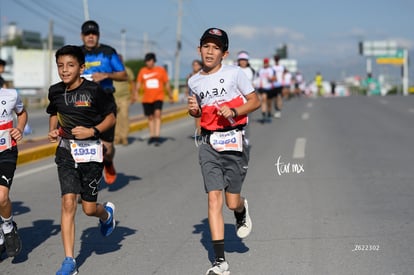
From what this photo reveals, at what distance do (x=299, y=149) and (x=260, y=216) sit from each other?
20.6ft

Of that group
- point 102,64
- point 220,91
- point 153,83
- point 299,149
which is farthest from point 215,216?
point 153,83

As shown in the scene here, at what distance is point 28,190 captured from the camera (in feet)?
30.9

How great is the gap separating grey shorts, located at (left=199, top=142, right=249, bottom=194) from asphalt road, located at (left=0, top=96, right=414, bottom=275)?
1.95 ft

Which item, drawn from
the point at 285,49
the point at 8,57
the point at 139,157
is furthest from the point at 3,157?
the point at 285,49

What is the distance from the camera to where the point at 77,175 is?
5.41m

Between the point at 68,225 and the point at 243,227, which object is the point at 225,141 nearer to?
the point at 243,227

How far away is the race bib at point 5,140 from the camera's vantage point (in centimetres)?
563

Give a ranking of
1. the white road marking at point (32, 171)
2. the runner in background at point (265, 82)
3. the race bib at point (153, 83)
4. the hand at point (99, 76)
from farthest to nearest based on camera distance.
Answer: the runner in background at point (265, 82) → the race bib at point (153, 83) → the white road marking at point (32, 171) → the hand at point (99, 76)

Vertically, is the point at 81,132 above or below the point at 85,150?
above

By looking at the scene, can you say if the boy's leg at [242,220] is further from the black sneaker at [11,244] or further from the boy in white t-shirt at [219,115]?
the black sneaker at [11,244]

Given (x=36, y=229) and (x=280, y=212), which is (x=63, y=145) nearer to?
(x=36, y=229)

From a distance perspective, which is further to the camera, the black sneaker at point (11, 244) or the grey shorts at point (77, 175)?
the black sneaker at point (11, 244)

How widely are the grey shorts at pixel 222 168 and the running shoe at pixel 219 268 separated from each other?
544mm

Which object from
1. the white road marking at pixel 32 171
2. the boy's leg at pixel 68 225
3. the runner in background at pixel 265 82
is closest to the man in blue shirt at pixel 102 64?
the white road marking at pixel 32 171
